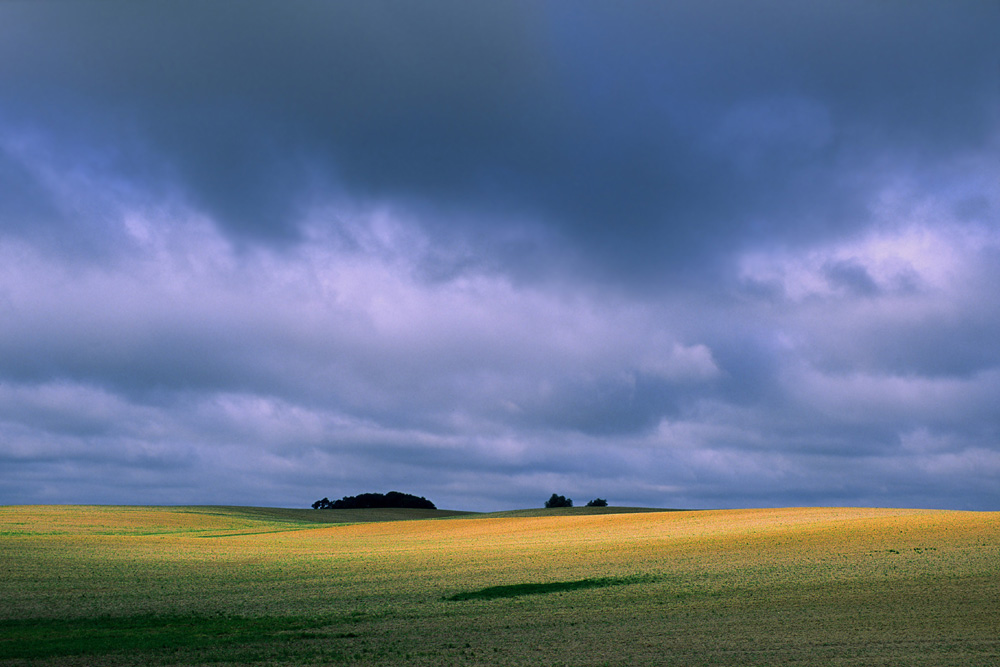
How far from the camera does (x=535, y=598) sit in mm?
28422

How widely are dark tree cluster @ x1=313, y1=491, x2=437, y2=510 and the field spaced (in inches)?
2319

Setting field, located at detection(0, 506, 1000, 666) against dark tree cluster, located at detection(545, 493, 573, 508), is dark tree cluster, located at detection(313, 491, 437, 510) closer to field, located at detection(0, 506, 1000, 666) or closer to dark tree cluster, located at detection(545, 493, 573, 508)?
dark tree cluster, located at detection(545, 493, 573, 508)

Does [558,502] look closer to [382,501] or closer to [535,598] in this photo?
[382,501]

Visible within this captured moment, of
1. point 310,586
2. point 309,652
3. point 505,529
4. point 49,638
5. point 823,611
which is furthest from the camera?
point 505,529

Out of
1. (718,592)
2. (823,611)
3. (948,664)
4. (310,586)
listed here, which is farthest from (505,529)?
(948,664)

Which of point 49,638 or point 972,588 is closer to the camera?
point 49,638

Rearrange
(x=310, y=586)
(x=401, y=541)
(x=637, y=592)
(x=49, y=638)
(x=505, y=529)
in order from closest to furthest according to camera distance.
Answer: (x=49, y=638) → (x=637, y=592) → (x=310, y=586) → (x=401, y=541) → (x=505, y=529)

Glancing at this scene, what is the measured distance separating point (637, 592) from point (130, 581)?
70.7ft

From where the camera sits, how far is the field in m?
20.1

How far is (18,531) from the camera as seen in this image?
58.2m

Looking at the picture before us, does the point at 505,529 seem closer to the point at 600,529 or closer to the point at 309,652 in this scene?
the point at 600,529

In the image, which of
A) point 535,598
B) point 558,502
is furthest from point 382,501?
point 535,598

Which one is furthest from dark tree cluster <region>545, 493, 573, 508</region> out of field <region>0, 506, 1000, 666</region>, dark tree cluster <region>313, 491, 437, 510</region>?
field <region>0, 506, 1000, 666</region>

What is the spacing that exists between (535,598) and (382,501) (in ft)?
290
